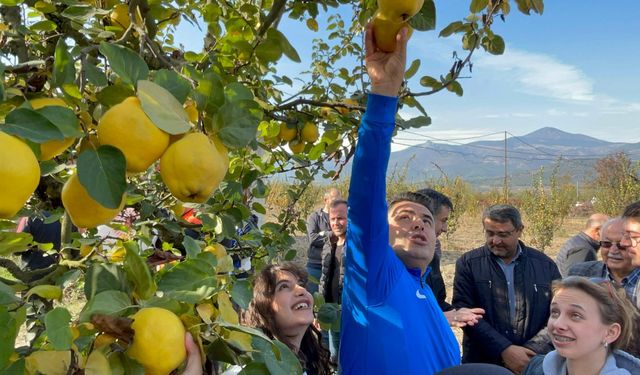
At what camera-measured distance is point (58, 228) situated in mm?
3436

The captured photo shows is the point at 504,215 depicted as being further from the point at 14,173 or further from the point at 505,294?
the point at 14,173

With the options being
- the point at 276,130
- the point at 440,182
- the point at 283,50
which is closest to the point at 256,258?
the point at 276,130

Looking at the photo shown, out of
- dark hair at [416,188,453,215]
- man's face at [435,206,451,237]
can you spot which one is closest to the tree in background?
dark hair at [416,188,453,215]

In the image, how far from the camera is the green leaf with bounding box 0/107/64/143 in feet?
1.77

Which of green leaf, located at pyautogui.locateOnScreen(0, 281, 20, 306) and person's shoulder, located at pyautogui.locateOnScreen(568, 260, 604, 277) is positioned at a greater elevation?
green leaf, located at pyautogui.locateOnScreen(0, 281, 20, 306)

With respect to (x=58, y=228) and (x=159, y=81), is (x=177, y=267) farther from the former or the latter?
(x=58, y=228)

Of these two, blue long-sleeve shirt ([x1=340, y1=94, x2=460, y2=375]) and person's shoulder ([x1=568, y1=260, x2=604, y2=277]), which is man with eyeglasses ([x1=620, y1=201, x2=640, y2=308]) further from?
blue long-sleeve shirt ([x1=340, y1=94, x2=460, y2=375])

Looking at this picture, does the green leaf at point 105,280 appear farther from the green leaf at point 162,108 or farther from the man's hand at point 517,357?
the man's hand at point 517,357

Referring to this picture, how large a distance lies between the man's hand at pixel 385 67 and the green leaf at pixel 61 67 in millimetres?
591

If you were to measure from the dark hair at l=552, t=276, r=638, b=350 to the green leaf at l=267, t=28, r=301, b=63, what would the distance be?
196 centimetres

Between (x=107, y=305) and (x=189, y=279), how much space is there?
120 mm

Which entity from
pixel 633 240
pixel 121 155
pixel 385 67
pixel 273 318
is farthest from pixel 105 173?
pixel 633 240

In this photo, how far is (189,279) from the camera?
680mm

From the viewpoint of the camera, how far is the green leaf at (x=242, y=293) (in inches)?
29.2
